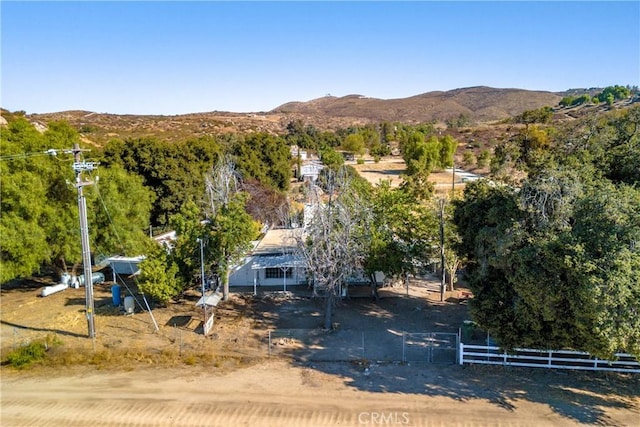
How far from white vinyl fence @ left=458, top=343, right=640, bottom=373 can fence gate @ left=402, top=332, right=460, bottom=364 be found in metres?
0.82

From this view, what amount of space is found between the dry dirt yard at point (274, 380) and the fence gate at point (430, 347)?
456 millimetres

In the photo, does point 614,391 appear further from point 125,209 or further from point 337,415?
point 125,209

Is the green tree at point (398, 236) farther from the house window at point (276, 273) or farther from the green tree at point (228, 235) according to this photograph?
the green tree at point (228, 235)

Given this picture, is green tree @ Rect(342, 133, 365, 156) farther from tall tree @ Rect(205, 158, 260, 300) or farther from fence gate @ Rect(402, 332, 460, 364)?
fence gate @ Rect(402, 332, 460, 364)

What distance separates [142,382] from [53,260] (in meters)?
15.5

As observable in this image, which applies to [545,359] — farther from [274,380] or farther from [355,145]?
[355,145]

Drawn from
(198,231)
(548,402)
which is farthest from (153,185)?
(548,402)

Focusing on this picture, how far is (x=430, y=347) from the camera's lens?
60.5 feet

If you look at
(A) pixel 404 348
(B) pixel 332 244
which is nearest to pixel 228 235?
(B) pixel 332 244

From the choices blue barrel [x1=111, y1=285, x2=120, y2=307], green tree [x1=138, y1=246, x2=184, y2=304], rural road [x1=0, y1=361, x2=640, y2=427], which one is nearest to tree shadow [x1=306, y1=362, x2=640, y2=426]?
rural road [x1=0, y1=361, x2=640, y2=427]

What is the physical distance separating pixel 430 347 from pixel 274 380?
6389 mm

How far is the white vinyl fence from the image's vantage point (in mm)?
16328

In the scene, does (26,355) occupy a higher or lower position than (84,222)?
lower

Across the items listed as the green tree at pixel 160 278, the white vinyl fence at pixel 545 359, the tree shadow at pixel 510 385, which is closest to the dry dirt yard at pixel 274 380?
the tree shadow at pixel 510 385
